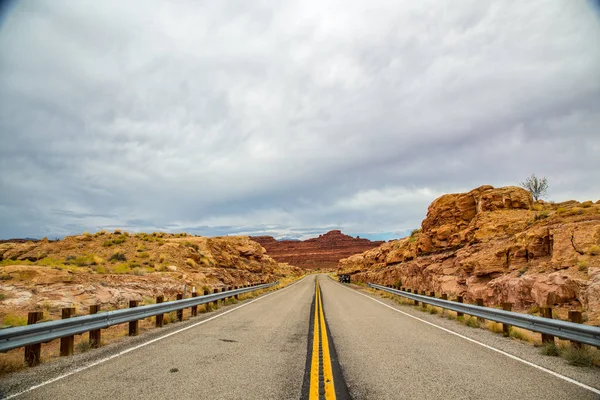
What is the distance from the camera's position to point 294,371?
5.76 meters

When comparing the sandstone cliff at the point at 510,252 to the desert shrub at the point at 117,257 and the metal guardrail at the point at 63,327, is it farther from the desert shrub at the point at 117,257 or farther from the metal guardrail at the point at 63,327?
the desert shrub at the point at 117,257

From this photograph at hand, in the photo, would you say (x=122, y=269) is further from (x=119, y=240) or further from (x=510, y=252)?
(x=510, y=252)

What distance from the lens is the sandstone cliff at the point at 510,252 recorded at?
13.3 m

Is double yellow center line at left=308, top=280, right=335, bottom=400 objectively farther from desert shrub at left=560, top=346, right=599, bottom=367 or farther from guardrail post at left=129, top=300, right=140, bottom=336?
guardrail post at left=129, top=300, right=140, bottom=336

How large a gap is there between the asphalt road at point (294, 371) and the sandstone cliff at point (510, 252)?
188 inches

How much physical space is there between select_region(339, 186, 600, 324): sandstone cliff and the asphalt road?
478cm

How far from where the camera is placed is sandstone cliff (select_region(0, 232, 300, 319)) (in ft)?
45.2

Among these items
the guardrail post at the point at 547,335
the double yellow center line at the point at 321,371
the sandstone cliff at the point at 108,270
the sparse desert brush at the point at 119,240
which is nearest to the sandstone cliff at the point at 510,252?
the guardrail post at the point at 547,335

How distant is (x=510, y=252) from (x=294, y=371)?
60.0ft

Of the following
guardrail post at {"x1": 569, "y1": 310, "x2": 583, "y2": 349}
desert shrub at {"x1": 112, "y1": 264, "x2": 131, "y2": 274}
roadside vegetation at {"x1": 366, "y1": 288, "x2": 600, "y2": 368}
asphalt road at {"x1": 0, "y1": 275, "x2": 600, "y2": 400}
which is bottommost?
roadside vegetation at {"x1": 366, "y1": 288, "x2": 600, "y2": 368}

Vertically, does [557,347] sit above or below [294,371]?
below

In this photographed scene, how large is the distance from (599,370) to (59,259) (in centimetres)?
3248

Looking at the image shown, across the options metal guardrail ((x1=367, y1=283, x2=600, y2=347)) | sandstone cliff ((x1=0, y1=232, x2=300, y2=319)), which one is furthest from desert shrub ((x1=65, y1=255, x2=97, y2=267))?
metal guardrail ((x1=367, y1=283, x2=600, y2=347))

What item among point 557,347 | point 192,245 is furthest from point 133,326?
point 192,245
